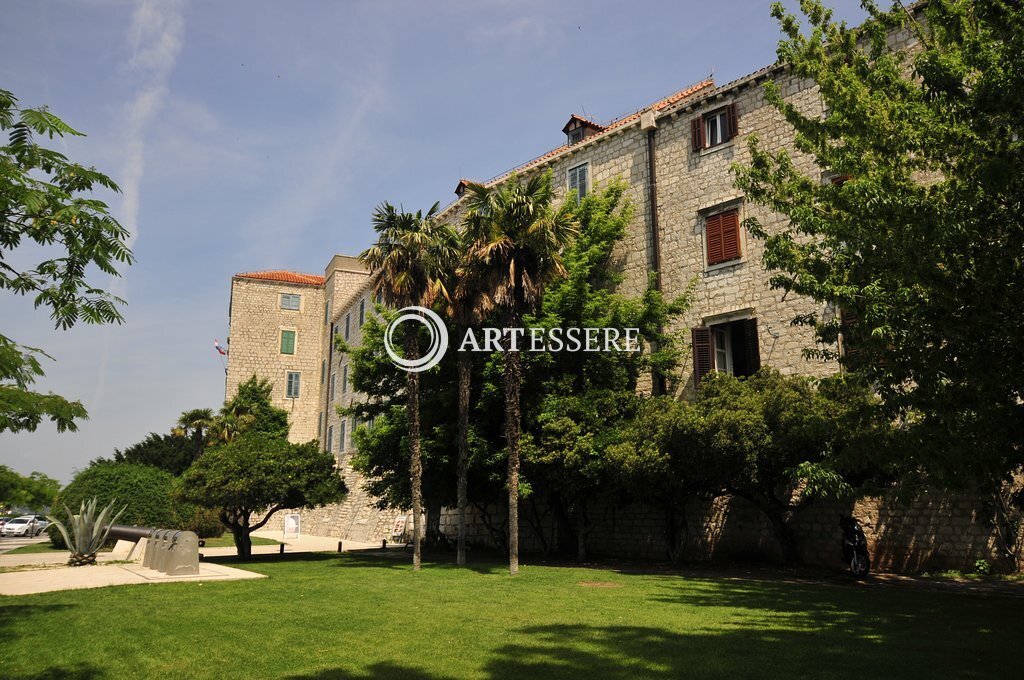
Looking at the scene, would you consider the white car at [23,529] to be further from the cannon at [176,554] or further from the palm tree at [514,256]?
the palm tree at [514,256]

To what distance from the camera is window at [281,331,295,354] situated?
51.8 meters

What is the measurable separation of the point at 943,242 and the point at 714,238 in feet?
47.5

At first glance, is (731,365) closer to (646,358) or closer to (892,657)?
(646,358)

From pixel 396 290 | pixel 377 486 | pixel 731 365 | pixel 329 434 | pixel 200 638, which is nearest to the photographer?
pixel 200 638

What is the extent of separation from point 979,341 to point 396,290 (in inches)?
557

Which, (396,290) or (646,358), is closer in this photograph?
(396,290)

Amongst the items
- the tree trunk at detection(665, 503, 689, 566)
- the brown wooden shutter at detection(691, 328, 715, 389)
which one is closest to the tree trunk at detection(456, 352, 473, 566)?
the tree trunk at detection(665, 503, 689, 566)

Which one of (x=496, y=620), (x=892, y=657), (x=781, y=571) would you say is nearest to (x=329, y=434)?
(x=781, y=571)

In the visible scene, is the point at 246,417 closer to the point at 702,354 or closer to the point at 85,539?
the point at 85,539

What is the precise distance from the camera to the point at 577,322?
71.2 ft

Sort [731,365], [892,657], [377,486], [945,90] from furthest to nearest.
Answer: [377,486] < [731,365] < [945,90] < [892,657]

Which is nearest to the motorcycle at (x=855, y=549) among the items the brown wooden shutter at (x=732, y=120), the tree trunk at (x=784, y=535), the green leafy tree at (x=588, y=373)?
the tree trunk at (x=784, y=535)

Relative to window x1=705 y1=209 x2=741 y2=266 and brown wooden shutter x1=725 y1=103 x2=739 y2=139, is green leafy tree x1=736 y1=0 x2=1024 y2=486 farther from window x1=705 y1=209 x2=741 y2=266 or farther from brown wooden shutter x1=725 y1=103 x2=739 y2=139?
brown wooden shutter x1=725 y1=103 x2=739 y2=139

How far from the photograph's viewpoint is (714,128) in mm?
22875
